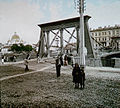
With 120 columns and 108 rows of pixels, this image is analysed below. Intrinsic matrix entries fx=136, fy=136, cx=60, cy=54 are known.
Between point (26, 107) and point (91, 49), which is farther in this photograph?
point (91, 49)

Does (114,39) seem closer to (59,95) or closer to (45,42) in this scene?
(45,42)

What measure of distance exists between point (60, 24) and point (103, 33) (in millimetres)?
69009

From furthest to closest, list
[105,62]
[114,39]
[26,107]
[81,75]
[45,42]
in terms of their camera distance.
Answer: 1. [114,39]
2. [45,42]
3. [105,62]
4. [81,75]
5. [26,107]

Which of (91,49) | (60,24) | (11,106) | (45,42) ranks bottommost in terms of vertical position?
(11,106)

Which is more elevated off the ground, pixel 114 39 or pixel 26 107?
pixel 114 39

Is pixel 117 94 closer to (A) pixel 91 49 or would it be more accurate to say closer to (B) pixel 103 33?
(A) pixel 91 49

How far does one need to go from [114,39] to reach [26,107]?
2438 inches

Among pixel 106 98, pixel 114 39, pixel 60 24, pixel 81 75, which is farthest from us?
pixel 114 39

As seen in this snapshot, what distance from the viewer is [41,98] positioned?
585 cm

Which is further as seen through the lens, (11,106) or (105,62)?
(105,62)

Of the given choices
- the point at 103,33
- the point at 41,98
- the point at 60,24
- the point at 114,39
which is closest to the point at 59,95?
the point at 41,98

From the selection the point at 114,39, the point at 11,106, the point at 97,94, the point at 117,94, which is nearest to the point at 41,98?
the point at 11,106

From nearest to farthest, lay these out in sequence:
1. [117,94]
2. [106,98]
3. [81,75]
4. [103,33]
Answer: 1. [106,98]
2. [117,94]
3. [81,75]
4. [103,33]

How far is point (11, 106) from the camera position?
16.6ft
